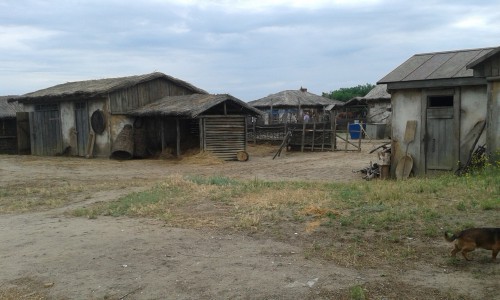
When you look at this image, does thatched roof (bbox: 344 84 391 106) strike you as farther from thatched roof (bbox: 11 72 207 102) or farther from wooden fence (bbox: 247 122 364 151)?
thatched roof (bbox: 11 72 207 102)

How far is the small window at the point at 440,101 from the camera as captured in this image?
545 inches

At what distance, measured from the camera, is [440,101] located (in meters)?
14.0

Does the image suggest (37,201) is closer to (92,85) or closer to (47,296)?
(47,296)

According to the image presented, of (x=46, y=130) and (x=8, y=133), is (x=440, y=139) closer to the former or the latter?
(x=46, y=130)

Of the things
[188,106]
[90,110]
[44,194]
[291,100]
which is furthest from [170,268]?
[291,100]

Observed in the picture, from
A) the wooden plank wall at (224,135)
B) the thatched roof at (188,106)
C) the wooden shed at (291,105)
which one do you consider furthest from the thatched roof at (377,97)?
the wooden plank wall at (224,135)

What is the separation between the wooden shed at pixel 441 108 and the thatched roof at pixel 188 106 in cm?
921

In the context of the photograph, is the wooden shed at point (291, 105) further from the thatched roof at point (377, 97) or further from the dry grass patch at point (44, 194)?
the dry grass patch at point (44, 194)

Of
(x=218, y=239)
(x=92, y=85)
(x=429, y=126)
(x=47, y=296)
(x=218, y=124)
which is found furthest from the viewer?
(x=92, y=85)

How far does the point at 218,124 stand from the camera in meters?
22.6

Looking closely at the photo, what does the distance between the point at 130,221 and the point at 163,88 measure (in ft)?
60.9

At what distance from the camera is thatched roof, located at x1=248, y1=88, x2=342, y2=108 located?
131 feet

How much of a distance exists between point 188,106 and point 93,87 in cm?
564

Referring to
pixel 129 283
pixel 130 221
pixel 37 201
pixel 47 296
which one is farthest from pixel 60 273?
pixel 37 201
